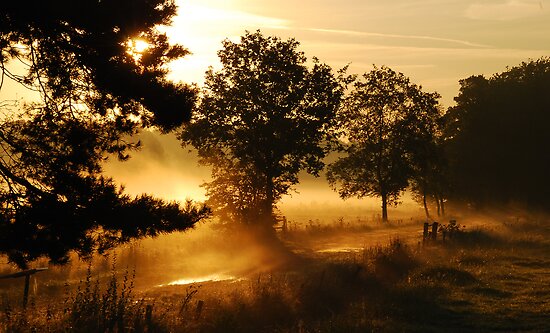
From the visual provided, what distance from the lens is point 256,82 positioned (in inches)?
1380

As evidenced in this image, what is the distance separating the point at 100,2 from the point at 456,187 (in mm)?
47687

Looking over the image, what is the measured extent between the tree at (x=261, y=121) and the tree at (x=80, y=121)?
21.9 meters

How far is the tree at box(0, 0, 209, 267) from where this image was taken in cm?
1135

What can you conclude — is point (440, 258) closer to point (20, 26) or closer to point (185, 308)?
point (185, 308)

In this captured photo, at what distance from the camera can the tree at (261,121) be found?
114 ft

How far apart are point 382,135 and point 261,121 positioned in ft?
69.0

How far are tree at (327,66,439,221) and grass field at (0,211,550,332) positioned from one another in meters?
23.0

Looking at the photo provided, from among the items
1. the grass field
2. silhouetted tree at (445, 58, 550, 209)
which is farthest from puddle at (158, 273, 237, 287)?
silhouetted tree at (445, 58, 550, 209)

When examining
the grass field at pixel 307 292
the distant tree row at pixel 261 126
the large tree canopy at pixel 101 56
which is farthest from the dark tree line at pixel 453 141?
the large tree canopy at pixel 101 56

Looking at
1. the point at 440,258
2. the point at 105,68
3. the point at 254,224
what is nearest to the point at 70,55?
the point at 105,68

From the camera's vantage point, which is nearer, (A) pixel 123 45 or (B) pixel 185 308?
(A) pixel 123 45

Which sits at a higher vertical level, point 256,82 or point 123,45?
point 256,82

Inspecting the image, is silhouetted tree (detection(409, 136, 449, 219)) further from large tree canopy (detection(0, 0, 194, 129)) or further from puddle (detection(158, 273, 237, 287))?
large tree canopy (detection(0, 0, 194, 129))

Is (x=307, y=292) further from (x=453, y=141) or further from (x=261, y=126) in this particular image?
(x=453, y=141)
